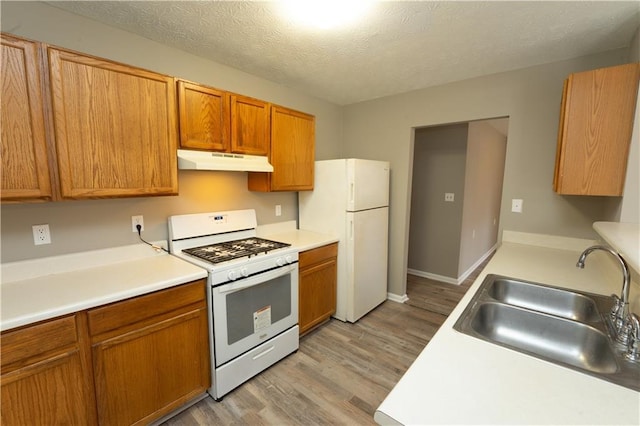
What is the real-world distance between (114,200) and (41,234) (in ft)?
1.33

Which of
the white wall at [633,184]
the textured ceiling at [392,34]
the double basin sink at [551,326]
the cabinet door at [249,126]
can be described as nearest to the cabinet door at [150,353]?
the cabinet door at [249,126]

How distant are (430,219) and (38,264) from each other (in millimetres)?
4092

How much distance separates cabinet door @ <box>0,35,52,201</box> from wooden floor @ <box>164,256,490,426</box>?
155 centimetres

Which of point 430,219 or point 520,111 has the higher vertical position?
point 520,111

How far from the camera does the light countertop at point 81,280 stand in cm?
124

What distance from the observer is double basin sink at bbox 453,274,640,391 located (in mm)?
966

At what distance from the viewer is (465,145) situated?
3.64m

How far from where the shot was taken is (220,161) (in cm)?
201

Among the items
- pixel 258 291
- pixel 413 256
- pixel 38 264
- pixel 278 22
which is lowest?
pixel 413 256

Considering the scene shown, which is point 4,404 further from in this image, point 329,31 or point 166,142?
point 329,31

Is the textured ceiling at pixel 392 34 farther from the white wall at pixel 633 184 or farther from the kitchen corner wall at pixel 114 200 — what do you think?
the white wall at pixel 633 184

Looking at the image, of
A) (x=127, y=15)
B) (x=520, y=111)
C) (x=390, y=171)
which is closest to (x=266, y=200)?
(x=390, y=171)

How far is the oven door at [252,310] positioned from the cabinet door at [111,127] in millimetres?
802

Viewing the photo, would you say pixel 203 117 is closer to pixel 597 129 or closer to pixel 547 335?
pixel 547 335
